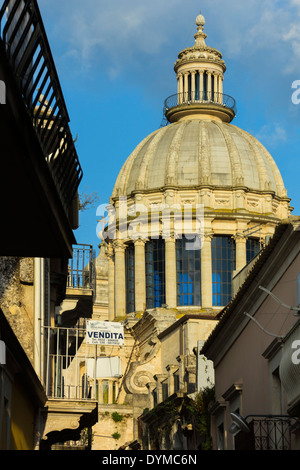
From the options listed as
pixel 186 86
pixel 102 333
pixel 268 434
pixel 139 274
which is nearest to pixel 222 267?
pixel 139 274

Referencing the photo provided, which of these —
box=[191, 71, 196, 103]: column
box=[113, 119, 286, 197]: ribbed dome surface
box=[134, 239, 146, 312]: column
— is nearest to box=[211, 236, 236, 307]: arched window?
box=[113, 119, 286, 197]: ribbed dome surface

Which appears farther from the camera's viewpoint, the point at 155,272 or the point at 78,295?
the point at 155,272

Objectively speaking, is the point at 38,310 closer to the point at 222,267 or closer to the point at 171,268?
the point at 171,268

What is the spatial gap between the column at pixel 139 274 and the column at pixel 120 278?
1.26 meters

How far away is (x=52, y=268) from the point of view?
1168 inches

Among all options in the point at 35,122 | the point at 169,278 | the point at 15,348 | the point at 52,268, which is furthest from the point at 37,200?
the point at 169,278

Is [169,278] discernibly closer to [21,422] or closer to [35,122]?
[21,422]

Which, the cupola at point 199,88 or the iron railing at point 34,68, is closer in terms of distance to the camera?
the iron railing at point 34,68

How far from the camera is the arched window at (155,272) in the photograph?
74.4m

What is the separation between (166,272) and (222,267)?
3.15 metres

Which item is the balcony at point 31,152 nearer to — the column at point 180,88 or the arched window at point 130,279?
the arched window at point 130,279

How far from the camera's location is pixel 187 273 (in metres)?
74.2

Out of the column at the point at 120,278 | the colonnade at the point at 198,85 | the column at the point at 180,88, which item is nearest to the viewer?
the column at the point at 120,278

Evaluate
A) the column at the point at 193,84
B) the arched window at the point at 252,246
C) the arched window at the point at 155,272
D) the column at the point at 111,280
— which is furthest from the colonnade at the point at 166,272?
the column at the point at 193,84
